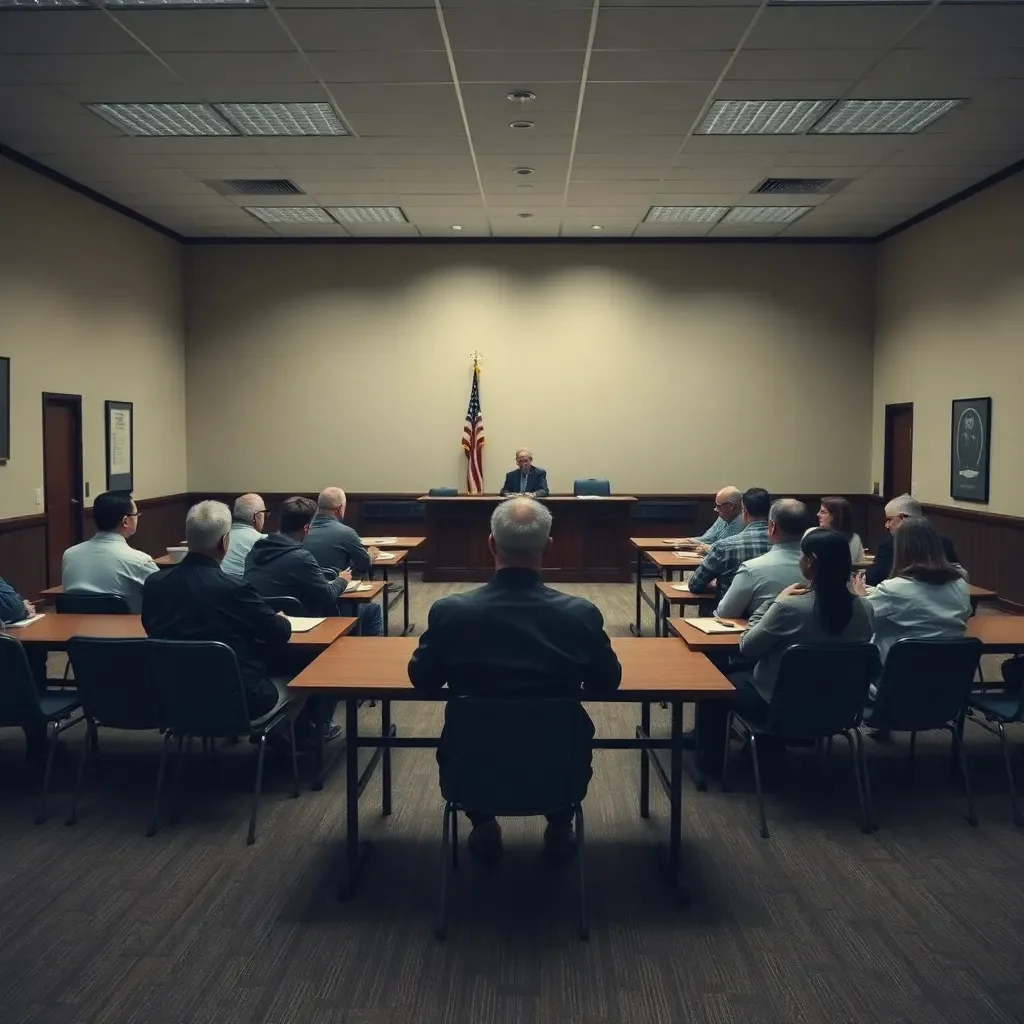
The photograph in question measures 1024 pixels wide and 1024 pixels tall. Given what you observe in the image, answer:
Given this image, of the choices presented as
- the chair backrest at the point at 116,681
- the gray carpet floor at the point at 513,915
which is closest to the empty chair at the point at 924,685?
the gray carpet floor at the point at 513,915

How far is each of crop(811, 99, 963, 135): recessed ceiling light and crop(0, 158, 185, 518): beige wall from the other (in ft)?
20.4

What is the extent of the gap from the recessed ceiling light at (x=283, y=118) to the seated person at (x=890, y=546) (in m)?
4.54

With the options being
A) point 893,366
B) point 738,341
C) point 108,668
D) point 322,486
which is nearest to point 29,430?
point 322,486

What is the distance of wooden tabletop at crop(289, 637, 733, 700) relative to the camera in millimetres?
3051

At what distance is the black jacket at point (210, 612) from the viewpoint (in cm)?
368

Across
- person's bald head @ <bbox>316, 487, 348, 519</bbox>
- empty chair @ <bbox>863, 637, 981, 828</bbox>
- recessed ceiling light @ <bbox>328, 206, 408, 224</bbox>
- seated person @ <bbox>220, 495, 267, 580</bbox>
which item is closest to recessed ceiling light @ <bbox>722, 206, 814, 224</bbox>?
recessed ceiling light @ <bbox>328, 206, 408, 224</bbox>

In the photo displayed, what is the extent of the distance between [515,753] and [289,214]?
8325 mm

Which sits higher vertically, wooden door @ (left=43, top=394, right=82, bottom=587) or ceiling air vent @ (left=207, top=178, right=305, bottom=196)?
ceiling air vent @ (left=207, top=178, right=305, bottom=196)

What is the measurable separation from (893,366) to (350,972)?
31.3ft

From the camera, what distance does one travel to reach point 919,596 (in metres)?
3.99

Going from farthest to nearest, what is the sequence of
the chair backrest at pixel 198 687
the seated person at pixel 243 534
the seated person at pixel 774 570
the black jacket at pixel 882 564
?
1. the seated person at pixel 243 534
2. the black jacket at pixel 882 564
3. the seated person at pixel 774 570
4. the chair backrest at pixel 198 687

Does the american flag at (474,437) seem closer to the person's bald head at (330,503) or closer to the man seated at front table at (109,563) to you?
the person's bald head at (330,503)

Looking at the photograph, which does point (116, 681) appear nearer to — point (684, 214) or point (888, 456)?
point (684, 214)

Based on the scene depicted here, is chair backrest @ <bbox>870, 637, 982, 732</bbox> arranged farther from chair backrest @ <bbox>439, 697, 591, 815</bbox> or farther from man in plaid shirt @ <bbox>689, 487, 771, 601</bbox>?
chair backrest @ <bbox>439, 697, 591, 815</bbox>
